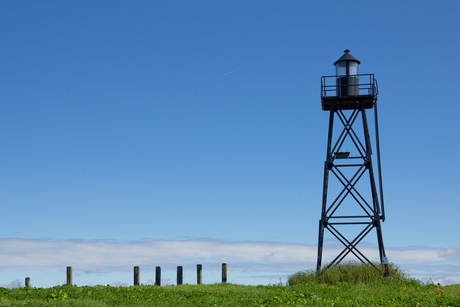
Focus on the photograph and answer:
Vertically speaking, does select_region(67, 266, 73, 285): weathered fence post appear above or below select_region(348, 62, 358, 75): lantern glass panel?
below

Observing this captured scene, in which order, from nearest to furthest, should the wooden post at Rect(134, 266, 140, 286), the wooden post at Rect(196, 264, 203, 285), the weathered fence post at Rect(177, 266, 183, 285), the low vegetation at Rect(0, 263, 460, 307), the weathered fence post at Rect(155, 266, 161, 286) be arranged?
the low vegetation at Rect(0, 263, 460, 307)
the wooden post at Rect(134, 266, 140, 286)
the weathered fence post at Rect(155, 266, 161, 286)
the weathered fence post at Rect(177, 266, 183, 285)
the wooden post at Rect(196, 264, 203, 285)

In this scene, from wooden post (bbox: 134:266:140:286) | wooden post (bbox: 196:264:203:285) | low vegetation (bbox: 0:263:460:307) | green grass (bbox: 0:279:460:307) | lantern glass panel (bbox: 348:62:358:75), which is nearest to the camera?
green grass (bbox: 0:279:460:307)

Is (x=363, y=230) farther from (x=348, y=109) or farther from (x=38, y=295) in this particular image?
(x=38, y=295)

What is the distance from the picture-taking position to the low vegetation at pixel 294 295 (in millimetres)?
14438

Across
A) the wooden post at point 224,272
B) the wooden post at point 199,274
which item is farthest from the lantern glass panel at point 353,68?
the wooden post at point 199,274

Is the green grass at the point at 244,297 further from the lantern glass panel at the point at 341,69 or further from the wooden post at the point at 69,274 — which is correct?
the lantern glass panel at the point at 341,69

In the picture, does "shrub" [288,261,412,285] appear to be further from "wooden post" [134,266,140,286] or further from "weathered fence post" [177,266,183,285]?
"wooden post" [134,266,140,286]

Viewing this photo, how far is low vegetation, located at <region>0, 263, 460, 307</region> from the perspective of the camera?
14.4m

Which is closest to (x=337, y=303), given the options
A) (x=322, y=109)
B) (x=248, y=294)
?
(x=248, y=294)

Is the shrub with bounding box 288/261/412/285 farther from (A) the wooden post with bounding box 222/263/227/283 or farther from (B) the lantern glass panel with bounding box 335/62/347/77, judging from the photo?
(B) the lantern glass panel with bounding box 335/62/347/77

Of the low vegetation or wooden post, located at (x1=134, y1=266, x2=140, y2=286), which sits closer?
the low vegetation

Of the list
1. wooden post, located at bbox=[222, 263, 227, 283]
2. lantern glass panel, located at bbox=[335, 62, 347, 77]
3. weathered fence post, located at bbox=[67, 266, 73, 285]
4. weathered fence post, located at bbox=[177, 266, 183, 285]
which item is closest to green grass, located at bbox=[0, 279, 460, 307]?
wooden post, located at bbox=[222, 263, 227, 283]

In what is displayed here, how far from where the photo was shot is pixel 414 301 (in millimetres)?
14492

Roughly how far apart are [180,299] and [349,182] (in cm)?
1101
